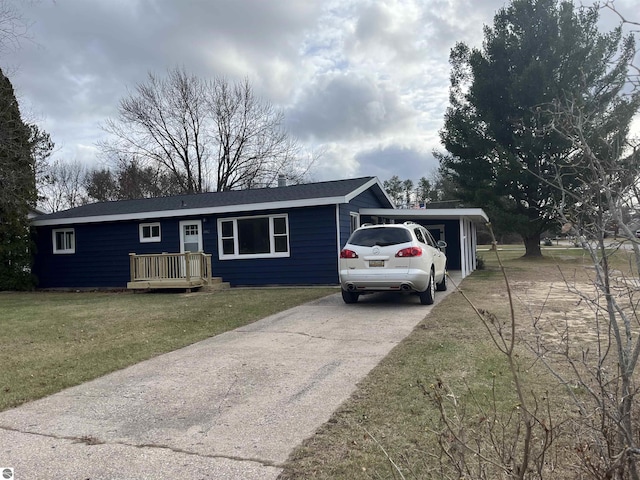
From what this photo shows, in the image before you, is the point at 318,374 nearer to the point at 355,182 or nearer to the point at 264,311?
the point at 264,311

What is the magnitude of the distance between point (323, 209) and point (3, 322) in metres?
8.46

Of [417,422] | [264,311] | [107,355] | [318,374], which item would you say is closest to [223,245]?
[264,311]

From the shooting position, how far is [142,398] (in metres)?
4.49

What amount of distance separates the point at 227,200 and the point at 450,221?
9.97m

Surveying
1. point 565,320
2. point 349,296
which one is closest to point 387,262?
point 349,296

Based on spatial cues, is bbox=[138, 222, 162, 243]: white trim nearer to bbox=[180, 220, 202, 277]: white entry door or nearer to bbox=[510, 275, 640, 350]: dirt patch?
bbox=[180, 220, 202, 277]: white entry door

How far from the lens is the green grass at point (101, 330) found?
17.6 ft

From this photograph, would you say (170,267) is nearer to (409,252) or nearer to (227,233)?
(227,233)

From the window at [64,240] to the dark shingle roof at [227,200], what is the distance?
1.94ft

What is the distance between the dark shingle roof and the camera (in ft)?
47.4

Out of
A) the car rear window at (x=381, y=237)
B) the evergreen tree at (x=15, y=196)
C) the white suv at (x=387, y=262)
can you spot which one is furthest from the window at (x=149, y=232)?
the car rear window at (x=381, y=237)

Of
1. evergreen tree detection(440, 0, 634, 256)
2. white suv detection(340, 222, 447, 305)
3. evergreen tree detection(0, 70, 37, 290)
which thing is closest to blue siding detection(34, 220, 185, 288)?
evergreen tree detection(0, 70, 37, 290)

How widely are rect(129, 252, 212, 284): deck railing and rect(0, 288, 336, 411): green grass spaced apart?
1.45 m

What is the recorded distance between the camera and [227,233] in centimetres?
1557
